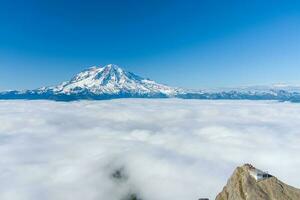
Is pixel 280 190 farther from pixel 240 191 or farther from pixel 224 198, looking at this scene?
pixel 224 198

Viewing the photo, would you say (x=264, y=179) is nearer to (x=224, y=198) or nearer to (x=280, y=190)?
(x=280, y=190)

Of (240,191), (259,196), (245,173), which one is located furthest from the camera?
(245,173)

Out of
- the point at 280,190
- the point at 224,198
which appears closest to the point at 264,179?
the point at 280,190

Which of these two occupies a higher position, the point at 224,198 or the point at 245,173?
the point at 245,173

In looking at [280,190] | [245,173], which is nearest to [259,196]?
[280,190]

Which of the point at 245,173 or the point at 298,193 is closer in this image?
the point at 298,193

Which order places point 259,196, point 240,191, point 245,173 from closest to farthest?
1. point 259,196
2. point 240,191
3. point 245,173
